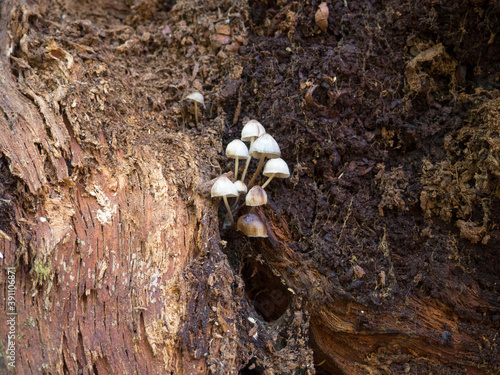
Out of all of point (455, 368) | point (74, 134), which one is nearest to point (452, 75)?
point (455, 368)

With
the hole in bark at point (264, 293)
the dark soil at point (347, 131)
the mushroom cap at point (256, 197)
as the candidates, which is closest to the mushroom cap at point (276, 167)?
the mushroom cap at point (256, 197)

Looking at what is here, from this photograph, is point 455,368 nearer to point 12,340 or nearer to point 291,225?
point 291,225

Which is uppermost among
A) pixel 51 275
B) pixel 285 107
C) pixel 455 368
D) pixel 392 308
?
pixel 285 107

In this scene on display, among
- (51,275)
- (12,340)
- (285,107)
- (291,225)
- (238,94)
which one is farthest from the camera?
(238,94)

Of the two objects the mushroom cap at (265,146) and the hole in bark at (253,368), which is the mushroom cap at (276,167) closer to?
the mushroom cap at (265,146)

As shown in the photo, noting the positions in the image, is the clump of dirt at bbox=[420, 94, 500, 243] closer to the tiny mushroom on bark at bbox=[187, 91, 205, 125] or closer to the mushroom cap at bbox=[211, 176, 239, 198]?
the mushroom cap at bbox=[211, 176, 239, 198]

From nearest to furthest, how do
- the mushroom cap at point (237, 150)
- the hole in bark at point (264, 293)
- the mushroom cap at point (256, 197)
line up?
the mushroom cap at point (256, 197)
the mushroom cap at point (237, 150)
the hole in bark at point (264, 293)
